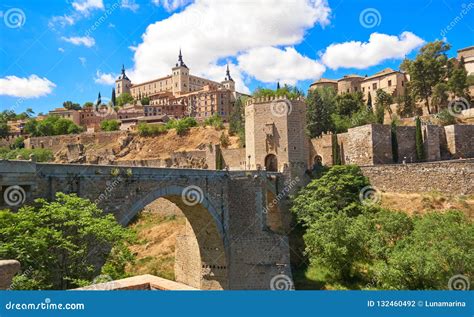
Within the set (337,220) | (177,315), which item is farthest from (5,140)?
(177,315)

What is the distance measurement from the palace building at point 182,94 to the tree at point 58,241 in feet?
235

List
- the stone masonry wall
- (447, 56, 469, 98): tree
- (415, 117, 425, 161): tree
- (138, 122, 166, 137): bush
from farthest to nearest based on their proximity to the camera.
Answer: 1. (138, 122, 166, 137): bush
2. (447, 56, 469, 98): tree
3. (415, 117, 425, 161): tree
4. the stone masonry wall

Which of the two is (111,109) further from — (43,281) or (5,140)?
(43,281)

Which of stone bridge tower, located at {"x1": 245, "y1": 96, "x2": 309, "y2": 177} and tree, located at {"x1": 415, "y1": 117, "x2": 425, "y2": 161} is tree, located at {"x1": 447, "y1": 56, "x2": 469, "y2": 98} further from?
stone bridge tower, located at {"x1": 245, "y1": 96, "x2": 309, "y2": 177}

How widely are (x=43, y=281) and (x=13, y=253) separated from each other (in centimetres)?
106

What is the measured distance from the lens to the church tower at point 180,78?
116 m

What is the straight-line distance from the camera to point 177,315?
6504 millimetres

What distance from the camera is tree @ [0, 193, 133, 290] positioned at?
9164 millimetres

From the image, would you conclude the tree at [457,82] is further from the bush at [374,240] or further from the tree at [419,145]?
the bush at [374,240]
